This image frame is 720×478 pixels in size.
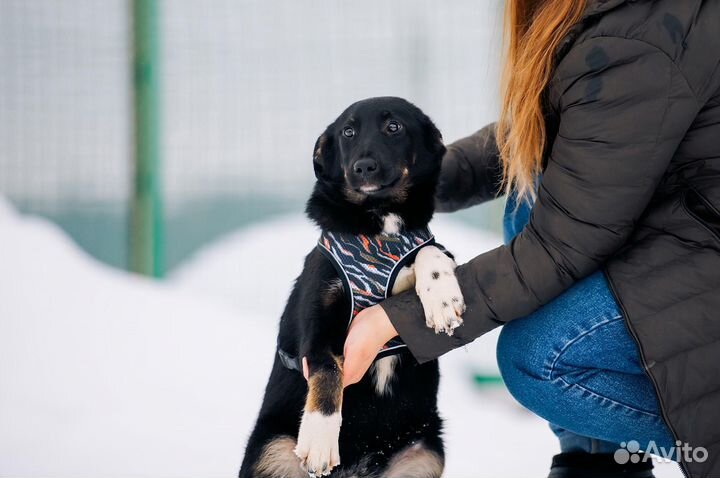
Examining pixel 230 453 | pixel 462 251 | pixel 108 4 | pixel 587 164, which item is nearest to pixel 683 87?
pixel 587 164

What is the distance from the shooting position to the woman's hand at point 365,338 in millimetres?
1791

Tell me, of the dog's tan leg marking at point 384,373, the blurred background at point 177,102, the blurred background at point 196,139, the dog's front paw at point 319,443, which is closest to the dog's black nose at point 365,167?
the dog's tan leg marking at point 384,373

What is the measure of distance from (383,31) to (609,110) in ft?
7.95

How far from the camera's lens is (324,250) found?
2018mm

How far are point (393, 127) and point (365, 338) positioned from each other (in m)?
0.70

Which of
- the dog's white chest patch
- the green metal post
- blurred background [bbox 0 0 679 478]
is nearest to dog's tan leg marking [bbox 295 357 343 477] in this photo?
the dog's white chest patch

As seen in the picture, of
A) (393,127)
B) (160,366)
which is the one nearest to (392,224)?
(393,127)

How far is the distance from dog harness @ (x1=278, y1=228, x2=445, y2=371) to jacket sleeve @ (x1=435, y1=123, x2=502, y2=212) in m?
0.37

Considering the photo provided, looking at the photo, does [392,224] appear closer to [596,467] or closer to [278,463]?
[278,463]

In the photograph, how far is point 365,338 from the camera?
1794 millimetres

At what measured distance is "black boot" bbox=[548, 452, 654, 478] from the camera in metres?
2.04

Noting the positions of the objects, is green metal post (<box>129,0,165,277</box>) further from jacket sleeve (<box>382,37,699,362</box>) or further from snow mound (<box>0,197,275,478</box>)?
jacket sleeve (<box>382,37,699,362</box>)

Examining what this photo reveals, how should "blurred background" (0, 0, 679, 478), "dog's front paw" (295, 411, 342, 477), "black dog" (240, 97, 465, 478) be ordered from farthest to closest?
"blurred background" (0, 0, 679, 478) < "black dog" (240, 97, 465, 478) < "dog's front paw" (295, 411, 342, 477)

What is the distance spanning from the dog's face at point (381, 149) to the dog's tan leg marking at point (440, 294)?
32 centimetres
